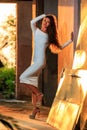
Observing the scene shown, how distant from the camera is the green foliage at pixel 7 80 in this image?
1609 centimetres

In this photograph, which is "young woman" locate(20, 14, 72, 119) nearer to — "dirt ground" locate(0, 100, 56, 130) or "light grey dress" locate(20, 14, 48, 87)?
"light grey dress" locate(20, 14, 48, 87)

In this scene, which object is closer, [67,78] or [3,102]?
[67,78]

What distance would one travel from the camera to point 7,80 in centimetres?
1667

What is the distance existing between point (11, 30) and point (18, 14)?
2899 mm

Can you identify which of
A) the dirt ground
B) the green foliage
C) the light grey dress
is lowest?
the green foliage

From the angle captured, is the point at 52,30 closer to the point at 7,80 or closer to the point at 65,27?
the point at 65,27

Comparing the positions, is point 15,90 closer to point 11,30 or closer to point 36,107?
point 11,30

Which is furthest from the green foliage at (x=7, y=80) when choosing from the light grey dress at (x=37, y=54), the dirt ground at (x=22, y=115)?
the light grey dress at (x=37, y=54)

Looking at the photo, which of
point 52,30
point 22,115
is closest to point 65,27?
point 52,30

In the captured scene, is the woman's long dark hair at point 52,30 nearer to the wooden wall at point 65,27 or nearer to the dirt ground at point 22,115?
the wooden wall at point 65,27

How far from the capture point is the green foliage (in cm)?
1609

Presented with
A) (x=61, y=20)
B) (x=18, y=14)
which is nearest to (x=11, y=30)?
(x=18, y=14)

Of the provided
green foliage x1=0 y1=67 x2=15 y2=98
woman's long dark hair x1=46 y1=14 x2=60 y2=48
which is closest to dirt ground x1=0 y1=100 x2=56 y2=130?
green foliage x1=0 y1=67 x2=15 y2=98

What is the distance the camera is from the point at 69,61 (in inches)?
435
